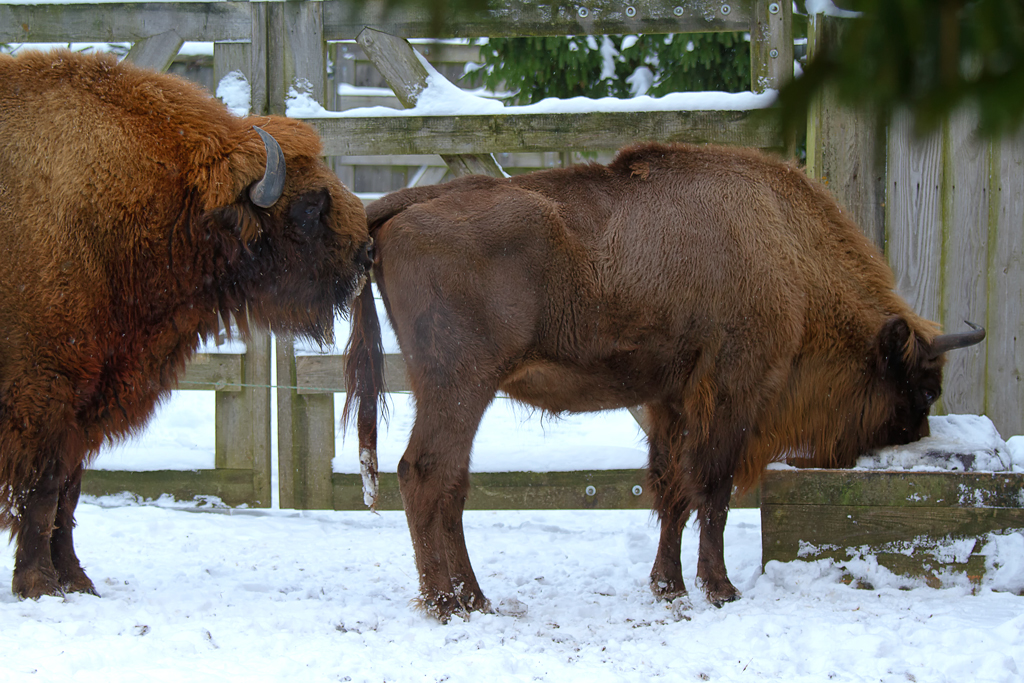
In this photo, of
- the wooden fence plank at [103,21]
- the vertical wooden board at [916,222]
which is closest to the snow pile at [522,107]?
the wooden fence plank at [103,21]

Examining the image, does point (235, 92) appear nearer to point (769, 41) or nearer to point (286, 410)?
point (286, 410)

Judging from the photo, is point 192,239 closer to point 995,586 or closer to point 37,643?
point 37,643

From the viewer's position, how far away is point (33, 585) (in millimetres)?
3551

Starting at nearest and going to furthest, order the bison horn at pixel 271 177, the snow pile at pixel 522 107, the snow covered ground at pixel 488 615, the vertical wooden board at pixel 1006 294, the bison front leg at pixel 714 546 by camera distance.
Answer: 1. the snow covered ground at pixel 488 615
2. the bison horn at pixel 271 177
3. the bison front leg at pixel 714 546
4. the vertical wooden board at pixel 1006 294
5. the snow pile at pixel 522 107

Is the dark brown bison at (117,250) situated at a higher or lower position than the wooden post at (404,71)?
lower

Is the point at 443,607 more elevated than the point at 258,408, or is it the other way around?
the point at 258,408

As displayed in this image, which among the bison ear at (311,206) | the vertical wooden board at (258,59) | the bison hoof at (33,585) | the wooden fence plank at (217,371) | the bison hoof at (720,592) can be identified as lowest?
the bison hoof at (720,592)

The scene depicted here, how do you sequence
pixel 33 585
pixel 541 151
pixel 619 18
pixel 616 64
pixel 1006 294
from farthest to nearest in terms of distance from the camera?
pixel 616 64 < pixel 541 151 < pixel 619 18 < pixel 1006 294 < pixel 33 585

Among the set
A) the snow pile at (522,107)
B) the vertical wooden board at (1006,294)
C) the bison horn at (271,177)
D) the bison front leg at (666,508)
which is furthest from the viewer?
the snow pile at (522,107)

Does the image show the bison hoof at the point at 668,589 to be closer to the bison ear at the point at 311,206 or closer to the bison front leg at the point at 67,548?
the bison ear at the point at 311,206

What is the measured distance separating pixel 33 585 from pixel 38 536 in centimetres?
21

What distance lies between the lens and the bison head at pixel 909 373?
4.13m

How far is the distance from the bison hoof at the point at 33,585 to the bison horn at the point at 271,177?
6.25 feet

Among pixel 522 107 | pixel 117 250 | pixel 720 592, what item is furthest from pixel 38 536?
pixel 522 107
